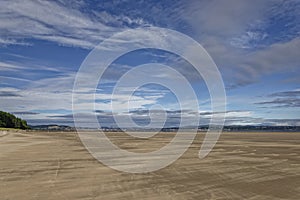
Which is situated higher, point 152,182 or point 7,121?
point 7,121

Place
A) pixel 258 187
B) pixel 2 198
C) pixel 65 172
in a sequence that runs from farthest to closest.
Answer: pixel 65 172
pixel 258 187
pixel 2 198

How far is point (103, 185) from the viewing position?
9945 mm

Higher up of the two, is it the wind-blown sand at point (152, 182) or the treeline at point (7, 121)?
the treeline at point (7, 121)

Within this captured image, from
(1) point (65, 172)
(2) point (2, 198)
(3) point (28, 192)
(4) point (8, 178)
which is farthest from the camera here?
(1) point (65, 172)

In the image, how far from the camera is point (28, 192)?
8.92m

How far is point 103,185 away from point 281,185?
6.17 meters

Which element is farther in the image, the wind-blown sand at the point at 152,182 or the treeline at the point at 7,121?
the treeline at the point at 7,121

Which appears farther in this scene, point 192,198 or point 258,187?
point 258,187

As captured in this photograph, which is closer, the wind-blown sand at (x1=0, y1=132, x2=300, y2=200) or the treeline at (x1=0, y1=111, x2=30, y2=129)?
the wind-blown sand at (x1=0, y1=132, x2=300, y2=200)

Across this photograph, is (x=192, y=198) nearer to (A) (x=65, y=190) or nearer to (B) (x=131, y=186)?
(B) (x=131, y=186)

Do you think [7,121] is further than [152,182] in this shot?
Yes

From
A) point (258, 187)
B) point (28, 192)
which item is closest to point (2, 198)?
point (28, 192)

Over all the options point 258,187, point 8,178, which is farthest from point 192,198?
point 8,178

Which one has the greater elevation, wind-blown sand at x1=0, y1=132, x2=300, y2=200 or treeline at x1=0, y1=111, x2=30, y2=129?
treeline at x1=0, y1=111, x2=30, y2=129
